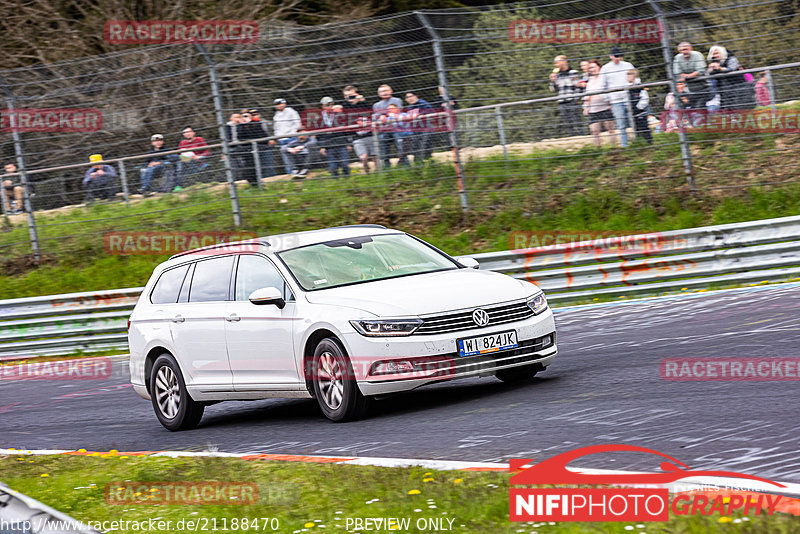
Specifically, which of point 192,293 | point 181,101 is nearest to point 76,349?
point 181,101

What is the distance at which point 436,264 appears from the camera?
10297mm

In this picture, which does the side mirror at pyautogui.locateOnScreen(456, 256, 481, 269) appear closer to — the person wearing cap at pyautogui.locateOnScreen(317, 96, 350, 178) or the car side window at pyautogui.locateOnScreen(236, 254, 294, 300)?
the car side window at pyautogui.locateOnScreen(236, 254, 294, 300)

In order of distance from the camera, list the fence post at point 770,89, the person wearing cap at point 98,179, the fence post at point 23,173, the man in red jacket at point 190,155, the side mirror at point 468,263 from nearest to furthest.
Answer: the side mirror at point 468,263 → the fence post at point 770,89 → the man in red jacket at point 190,155 → the fence post at point 23,173 → the person wearing cap at point 98,179

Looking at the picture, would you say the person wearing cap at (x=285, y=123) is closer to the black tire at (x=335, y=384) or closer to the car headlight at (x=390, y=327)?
the black tire at (x=335, y=384)

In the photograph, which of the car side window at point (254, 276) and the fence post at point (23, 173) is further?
the fence post at point (23, 173)

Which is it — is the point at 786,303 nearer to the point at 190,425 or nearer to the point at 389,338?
the point at 389,338

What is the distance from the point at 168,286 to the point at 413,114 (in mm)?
7030

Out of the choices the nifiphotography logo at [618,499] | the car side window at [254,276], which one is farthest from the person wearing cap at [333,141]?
the nifiphotography logo at [618,499]

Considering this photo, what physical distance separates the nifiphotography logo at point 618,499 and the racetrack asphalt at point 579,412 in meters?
0.32

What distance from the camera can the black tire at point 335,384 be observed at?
8.93 m

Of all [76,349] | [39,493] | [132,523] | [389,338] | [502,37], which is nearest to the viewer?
[132,523]

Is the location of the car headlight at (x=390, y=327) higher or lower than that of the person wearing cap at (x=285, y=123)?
lower

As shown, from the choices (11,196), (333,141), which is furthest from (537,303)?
(11,196)

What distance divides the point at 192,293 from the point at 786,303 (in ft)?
20.0
